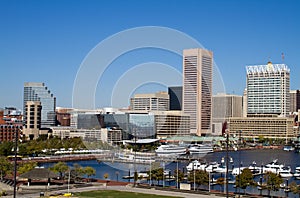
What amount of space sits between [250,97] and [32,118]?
36.6 metres

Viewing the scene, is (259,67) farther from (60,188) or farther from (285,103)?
(60,188)

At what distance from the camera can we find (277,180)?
19000 millimetres

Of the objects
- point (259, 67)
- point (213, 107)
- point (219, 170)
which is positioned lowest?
point (219, 170)

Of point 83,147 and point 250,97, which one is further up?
point 250,97

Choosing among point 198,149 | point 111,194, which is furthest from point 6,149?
point 111,194

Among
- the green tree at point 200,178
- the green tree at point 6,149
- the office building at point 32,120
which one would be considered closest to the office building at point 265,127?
the office building at point 32,120

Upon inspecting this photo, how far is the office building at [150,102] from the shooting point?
6694 cm

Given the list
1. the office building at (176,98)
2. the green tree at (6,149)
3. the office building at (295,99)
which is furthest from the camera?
the office building at (295,99)

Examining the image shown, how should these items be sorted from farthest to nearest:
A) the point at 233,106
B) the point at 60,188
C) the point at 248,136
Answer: the point at 233,106 < the point at 248,136 < the point at 60,188

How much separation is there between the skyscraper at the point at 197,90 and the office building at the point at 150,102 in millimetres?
3597

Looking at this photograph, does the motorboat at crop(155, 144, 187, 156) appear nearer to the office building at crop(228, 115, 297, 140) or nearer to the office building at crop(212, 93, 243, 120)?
the office building at crop(228, 115, 297, 140)

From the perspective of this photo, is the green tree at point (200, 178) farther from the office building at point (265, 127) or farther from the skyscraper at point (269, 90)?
the skyscraper at point (269, 90)

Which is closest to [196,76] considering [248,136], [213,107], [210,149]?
[213,107]

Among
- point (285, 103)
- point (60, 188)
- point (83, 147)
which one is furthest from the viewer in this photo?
point (285, 103)
